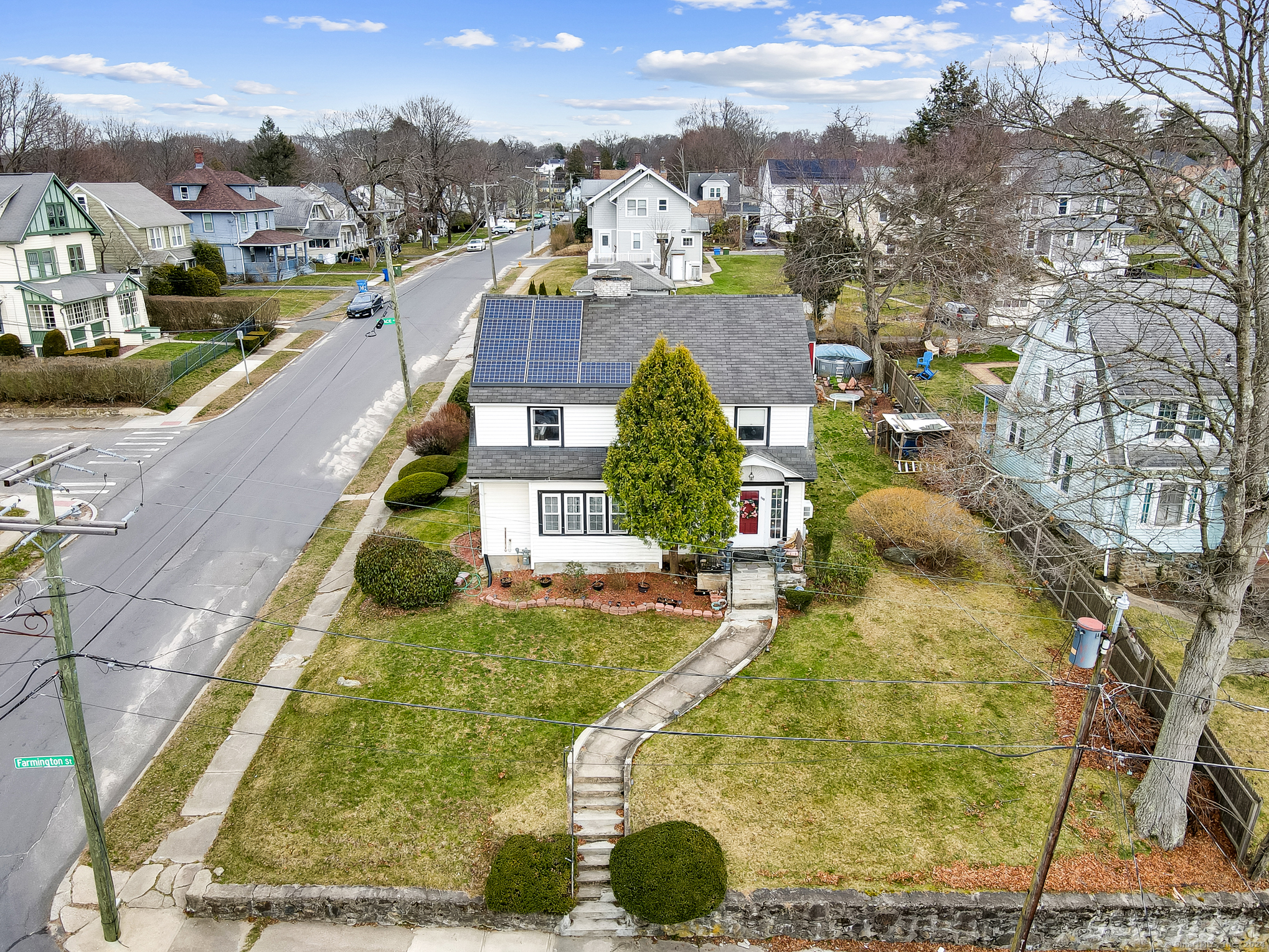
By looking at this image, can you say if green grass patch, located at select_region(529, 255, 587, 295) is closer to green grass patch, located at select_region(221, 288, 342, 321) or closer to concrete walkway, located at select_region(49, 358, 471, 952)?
green grass patch, located at select_region(221, 288, 342, 321)

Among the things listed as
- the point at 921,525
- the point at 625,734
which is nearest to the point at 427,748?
the point at 625,734

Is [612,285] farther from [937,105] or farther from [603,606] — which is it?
[937,105]

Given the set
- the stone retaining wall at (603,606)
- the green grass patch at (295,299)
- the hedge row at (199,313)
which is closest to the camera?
the stone retaining wall at (603,606)

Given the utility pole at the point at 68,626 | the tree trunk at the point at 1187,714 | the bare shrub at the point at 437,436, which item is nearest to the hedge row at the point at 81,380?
the bare shrub at the point at 437,436

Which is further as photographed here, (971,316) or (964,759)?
(971,316)

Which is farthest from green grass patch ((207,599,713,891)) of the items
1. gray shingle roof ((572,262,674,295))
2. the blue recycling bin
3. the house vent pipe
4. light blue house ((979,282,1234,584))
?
gray shingle roof ((572,262,674,295))

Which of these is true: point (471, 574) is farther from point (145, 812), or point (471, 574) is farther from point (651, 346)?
point (145, 812)

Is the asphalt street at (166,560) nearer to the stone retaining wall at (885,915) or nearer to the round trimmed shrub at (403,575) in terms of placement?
the round trimmed shrub at (403,575)

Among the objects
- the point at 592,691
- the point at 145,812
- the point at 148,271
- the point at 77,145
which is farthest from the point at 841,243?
the point at 77,145
